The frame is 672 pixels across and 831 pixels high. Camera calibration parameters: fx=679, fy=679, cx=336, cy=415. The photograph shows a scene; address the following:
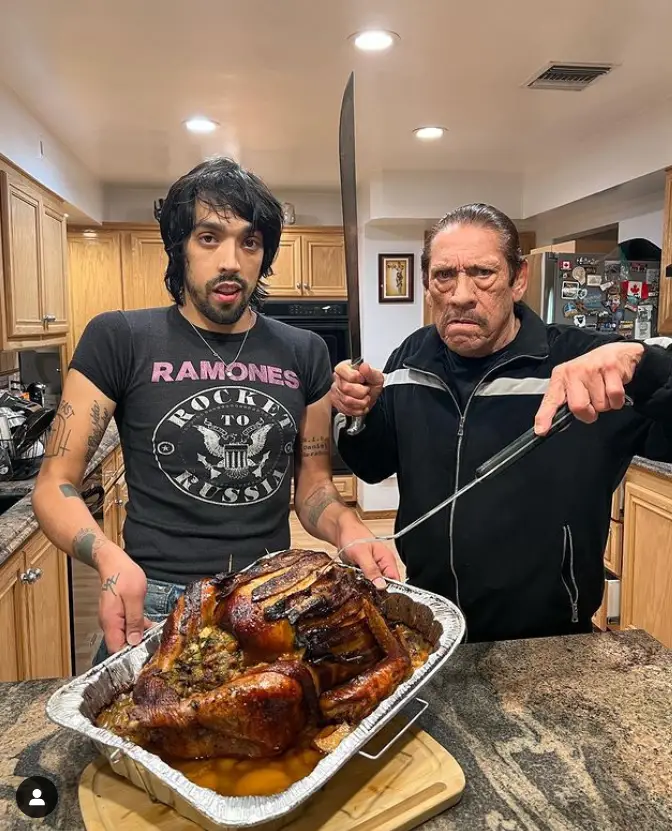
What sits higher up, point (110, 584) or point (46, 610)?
point (110, 584)

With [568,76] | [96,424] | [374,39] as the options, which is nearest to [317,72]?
[374,39]

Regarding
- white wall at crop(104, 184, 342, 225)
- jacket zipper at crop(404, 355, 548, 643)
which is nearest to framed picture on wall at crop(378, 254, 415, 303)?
white wall at crop(104, 184, 342, 225)

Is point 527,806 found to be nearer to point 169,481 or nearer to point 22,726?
point 22,726

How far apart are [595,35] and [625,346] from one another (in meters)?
1.78

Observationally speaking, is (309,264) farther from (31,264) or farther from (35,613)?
(35,613)

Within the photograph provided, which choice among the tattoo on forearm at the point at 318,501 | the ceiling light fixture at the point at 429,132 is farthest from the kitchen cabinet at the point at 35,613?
the ceiling light fixture at the point at 429,132

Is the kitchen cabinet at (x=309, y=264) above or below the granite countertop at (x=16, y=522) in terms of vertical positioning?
above

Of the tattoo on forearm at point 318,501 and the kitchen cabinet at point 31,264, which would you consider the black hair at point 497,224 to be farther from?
the kitchen cabinet at point 31,264

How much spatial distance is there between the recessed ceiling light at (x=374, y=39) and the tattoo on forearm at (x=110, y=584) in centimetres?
213

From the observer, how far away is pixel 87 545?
45.3 inches

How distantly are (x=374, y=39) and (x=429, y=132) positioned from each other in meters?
1.29

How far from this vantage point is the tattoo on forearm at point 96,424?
4.35 ft

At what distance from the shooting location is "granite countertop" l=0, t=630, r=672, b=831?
81 cm

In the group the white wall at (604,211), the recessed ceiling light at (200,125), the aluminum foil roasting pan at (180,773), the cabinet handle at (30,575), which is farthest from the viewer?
the white wall at (604,211)
